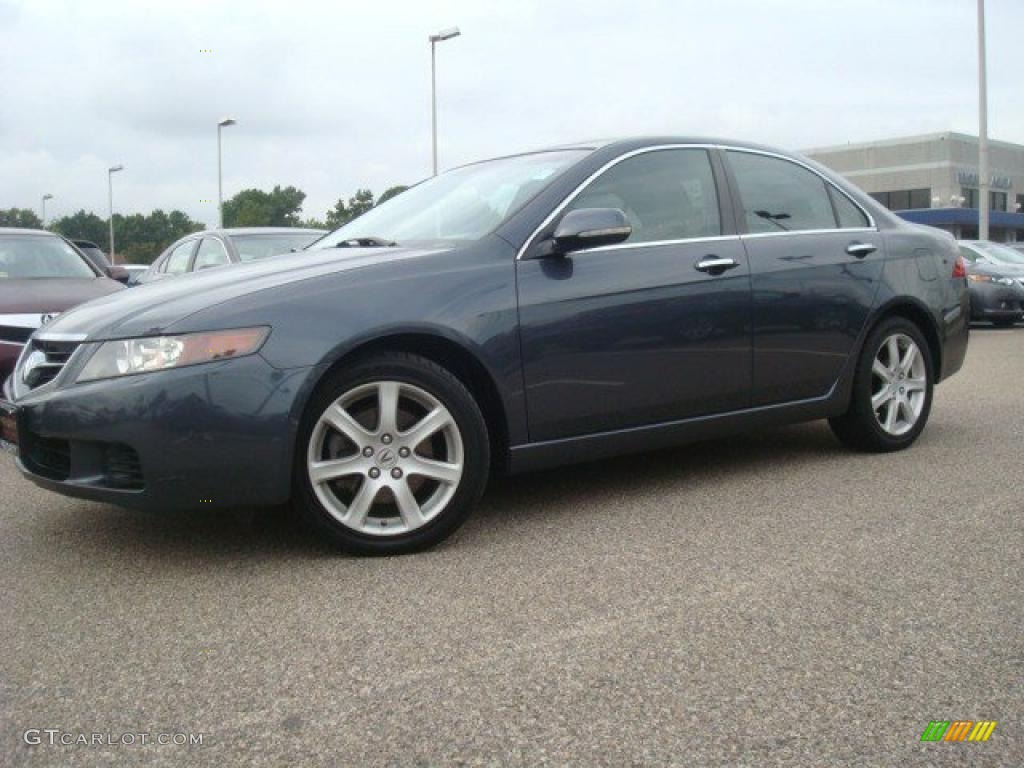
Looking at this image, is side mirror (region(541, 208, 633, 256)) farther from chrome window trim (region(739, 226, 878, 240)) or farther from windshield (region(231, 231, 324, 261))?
windshield (region(231, 231, 324, 261))

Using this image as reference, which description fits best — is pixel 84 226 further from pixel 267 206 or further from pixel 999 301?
pixel 999 301

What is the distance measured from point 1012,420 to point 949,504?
2554mm

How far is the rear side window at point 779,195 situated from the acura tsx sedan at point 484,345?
14 mm

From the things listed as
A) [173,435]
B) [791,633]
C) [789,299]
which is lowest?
[791,633]

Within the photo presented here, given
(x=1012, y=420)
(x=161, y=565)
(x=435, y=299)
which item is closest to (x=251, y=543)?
(x=161, y=565)

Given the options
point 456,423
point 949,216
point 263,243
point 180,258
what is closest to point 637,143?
point 456,423

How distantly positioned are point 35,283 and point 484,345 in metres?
4.95

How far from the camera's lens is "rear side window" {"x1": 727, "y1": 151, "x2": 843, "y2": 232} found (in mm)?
5141

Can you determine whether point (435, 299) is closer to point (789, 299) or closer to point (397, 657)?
point (397, 657)

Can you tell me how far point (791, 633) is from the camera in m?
3.06

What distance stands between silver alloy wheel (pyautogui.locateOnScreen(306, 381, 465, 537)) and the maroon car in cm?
360

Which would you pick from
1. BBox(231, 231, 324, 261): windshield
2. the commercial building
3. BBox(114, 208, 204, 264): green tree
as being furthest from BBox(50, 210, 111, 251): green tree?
BBox(231, 231, 324, 261): windshield

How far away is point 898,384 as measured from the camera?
18.6 ft

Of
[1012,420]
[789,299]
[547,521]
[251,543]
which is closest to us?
[251,543]
